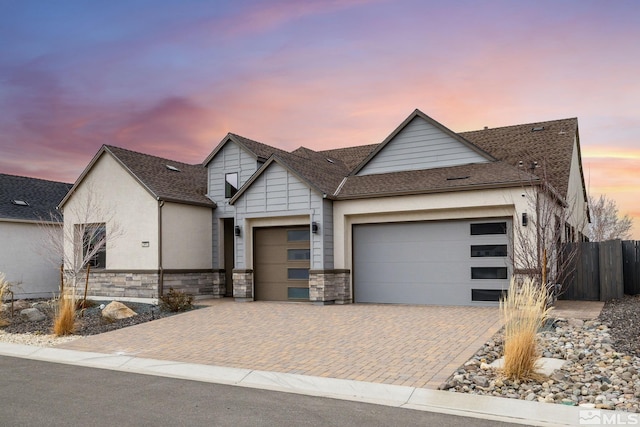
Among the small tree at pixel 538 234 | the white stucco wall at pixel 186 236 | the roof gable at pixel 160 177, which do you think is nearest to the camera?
the small tree at pixel 538 234

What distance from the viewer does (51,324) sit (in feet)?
44.7

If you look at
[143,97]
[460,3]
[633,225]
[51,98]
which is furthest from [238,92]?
[633,225]

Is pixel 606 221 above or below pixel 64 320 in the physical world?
above

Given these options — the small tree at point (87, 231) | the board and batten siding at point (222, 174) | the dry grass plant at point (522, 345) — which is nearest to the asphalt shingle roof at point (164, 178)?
the board and batten siding at point (222, 174)

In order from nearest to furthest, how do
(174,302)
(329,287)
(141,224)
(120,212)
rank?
1. (174,302)
2. (329,287)
3. (141,224)
4. (120,212)

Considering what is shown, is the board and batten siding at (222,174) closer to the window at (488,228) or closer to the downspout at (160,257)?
the downspout at (160,257)

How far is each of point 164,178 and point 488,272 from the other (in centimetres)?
1212

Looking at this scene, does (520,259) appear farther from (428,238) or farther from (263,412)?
(263,412)

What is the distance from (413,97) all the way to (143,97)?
30.9 feet

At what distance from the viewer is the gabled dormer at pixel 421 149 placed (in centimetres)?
1659

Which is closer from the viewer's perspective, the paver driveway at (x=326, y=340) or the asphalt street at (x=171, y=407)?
the asphalt street at (x=171, y=407)

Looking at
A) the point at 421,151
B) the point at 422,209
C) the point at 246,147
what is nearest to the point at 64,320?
the point at 246,147

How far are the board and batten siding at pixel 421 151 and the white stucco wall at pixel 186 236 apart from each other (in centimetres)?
665

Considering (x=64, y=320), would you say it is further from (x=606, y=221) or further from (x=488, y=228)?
(x=606, y=221)
